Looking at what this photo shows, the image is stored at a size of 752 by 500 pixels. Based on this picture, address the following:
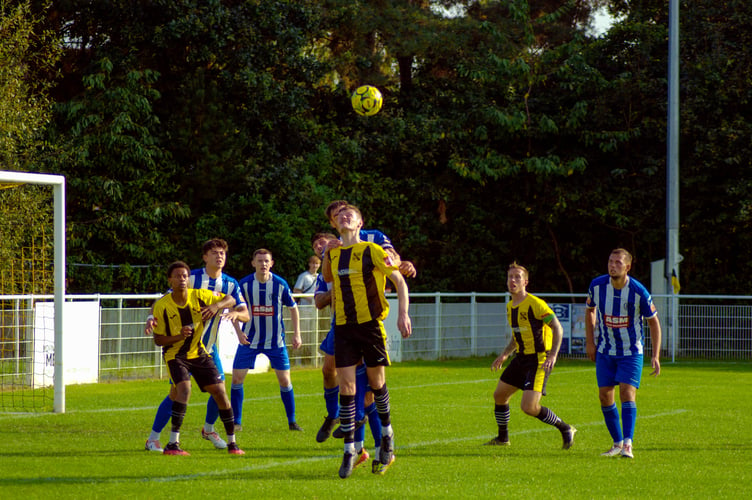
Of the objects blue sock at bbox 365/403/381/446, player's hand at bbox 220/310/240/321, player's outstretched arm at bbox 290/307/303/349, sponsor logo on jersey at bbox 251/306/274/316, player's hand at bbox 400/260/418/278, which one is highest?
player's hand at bbox 400/260/418/278

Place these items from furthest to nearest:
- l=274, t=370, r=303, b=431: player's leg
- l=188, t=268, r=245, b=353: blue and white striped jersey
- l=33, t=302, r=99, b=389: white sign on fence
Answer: l=33, t=302, r=99, b=389: white sign on fence, l=274, t=370, r=303, b=431: player's leg, l=188, t=268, r=245, b=353: blue and white striped jersey

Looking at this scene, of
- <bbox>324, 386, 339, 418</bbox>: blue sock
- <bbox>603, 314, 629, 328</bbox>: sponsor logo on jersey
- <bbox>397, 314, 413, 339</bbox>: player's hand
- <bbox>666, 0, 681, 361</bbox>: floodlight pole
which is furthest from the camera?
<bbox>666, 0, 681, 361</bbox>: floodlight pole

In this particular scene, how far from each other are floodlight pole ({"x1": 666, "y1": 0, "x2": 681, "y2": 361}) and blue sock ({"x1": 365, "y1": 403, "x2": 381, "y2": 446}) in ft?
52.3

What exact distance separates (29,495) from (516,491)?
341 cm

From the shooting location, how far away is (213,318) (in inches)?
376

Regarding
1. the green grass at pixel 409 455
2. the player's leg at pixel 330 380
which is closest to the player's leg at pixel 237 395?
the green grass at pixel 409 455

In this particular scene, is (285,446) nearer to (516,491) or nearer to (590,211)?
(516,491)

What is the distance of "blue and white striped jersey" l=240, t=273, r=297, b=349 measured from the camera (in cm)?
1128

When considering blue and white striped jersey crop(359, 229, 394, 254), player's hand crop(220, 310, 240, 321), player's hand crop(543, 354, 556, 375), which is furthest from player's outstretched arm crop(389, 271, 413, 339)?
player's hand crop(543, 354, 556, 375)

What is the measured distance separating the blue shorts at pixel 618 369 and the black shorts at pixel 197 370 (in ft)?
11.3

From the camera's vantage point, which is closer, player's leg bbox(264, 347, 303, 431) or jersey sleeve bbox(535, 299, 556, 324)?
jersey sleeve bbox(535, 299, 556, 324)

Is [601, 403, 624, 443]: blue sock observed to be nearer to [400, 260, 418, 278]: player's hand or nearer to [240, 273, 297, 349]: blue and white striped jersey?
[400, 260, 418, 278]: player's hand

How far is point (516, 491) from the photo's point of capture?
729 cm

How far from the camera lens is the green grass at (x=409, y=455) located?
734 centimetres
